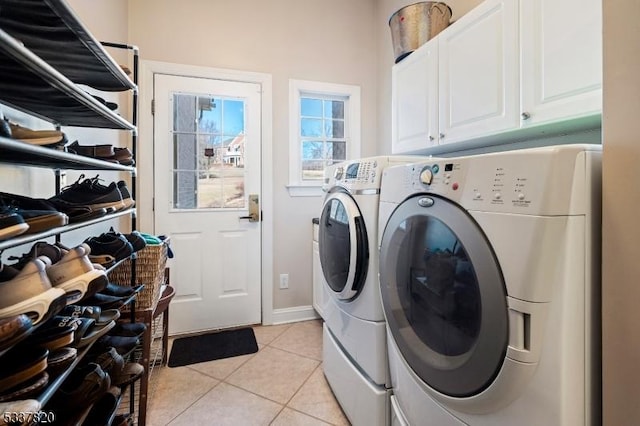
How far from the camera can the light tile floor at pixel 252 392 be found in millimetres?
1526

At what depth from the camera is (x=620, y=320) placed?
66 cm

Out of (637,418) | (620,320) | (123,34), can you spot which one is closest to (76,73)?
(123,34)

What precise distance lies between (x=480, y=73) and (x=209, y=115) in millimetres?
1922

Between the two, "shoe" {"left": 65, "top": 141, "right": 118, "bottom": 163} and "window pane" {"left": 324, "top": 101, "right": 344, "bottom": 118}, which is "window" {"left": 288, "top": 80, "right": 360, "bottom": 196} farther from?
"shoe" {"left": 65, "top": 141, "right": 118, "bottom": 163}

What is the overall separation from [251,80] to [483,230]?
7.53 feet

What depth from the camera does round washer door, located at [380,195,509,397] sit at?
29.4 inches

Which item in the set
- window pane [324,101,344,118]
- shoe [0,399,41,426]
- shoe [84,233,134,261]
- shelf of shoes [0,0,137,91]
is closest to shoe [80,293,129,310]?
shoe [84,233,134,261]

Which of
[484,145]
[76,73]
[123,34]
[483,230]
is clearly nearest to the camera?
[483,230]

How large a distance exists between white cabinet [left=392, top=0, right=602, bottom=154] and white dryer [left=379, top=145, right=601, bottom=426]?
59 centimetres

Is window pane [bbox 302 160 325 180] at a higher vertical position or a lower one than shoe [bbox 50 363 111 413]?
higher

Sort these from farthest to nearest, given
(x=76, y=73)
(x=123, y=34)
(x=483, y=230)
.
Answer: (x=123, y=34)
(x=76, y=73)
(x=483, y=230)

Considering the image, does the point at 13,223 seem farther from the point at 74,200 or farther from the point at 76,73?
the point at 76,73

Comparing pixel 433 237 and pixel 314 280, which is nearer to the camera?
pixel 433 237

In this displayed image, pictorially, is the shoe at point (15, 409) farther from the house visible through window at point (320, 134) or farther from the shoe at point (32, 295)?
the house visible through window at point (320, 134)
